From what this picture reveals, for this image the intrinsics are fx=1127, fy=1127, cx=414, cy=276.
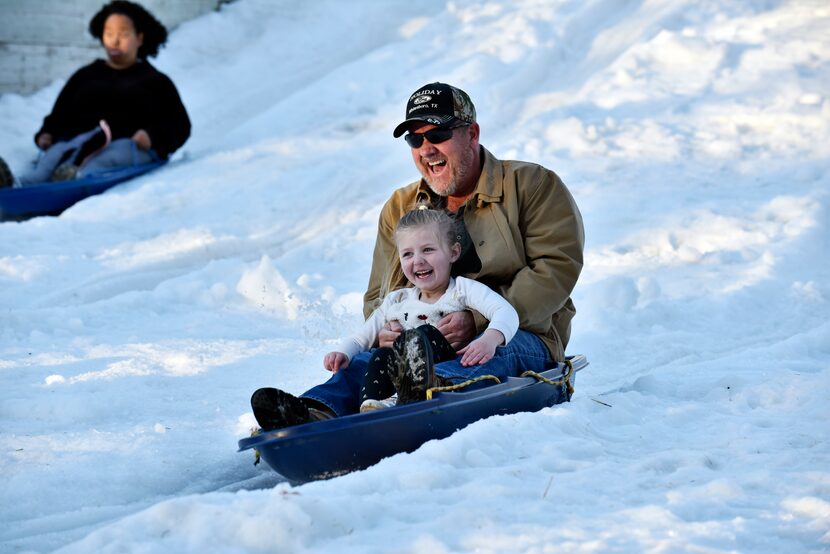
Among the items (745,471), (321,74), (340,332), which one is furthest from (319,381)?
(321,74)

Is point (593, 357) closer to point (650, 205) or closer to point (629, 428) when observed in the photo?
point (629, 428)

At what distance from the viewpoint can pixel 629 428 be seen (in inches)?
137

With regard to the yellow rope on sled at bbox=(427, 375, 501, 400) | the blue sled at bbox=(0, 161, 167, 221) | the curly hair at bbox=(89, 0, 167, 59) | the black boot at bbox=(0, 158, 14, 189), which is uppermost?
the curly hair at bbox=(89, 0, 167, 59)

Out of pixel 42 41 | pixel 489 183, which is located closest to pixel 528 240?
pixel 489 183

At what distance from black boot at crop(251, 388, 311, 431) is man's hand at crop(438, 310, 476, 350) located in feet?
1.78

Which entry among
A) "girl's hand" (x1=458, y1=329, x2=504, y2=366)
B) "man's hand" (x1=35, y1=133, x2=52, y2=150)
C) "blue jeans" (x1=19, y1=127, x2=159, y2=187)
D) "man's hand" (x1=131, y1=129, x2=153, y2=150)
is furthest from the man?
"man's hand" (x1=35, y1=133, x2=52, y2=150)

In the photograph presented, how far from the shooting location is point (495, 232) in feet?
11.8

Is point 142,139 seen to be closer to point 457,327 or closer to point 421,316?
point 421,316

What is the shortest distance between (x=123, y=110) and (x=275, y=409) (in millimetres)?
5561

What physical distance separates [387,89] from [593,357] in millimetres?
4718

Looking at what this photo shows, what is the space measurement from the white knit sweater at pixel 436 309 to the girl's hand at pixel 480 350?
0.06 meters

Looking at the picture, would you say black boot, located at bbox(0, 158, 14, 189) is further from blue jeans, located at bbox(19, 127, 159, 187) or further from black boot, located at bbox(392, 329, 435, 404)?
black boot, located at bbox(392, 329, 435, 404)

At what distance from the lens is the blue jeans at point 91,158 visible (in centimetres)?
762

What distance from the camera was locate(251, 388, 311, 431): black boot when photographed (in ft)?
9.86
